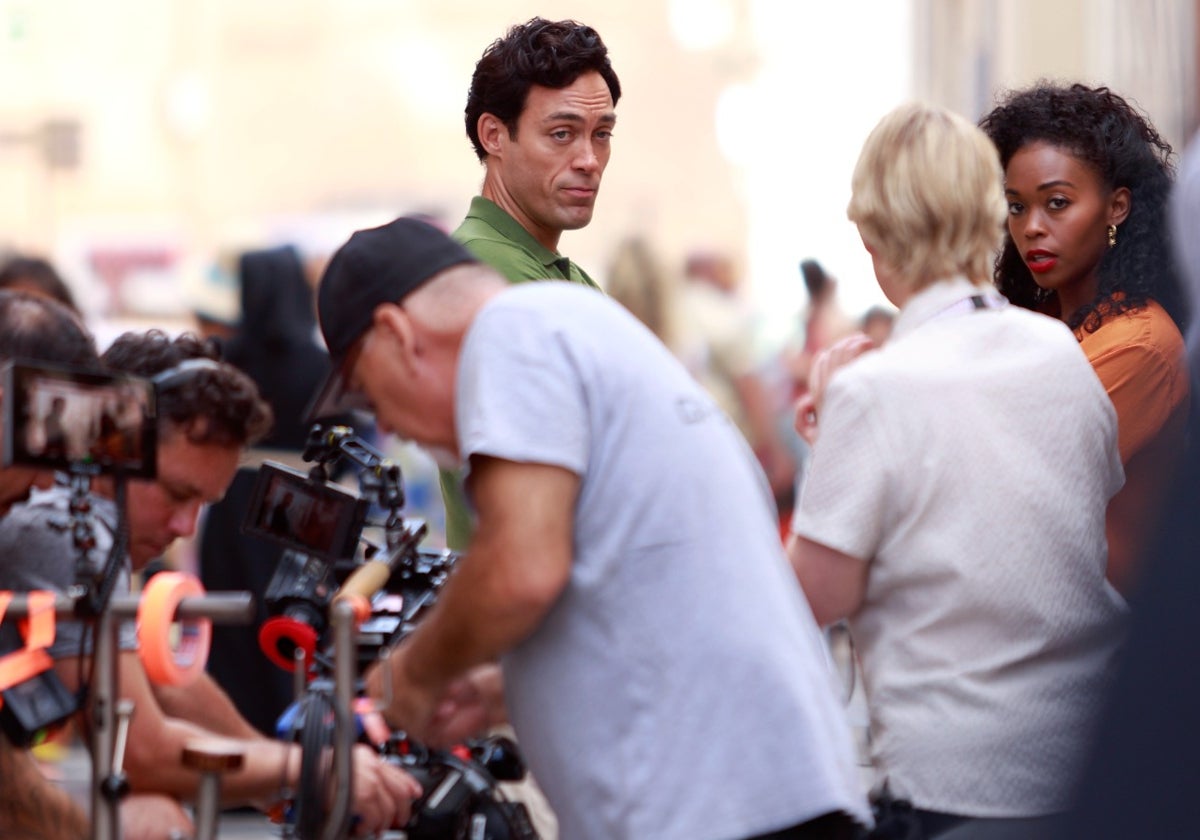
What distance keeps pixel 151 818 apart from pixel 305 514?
68 centimetres

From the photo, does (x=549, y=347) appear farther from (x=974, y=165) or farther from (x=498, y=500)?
(x=974, y=165)

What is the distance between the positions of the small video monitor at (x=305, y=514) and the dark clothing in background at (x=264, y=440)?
274cm

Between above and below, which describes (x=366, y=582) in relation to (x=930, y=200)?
below

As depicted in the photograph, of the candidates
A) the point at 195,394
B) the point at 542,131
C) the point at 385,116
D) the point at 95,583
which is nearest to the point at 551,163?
the point at 542,131

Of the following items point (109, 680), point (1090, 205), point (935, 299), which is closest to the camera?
point (109, 680)

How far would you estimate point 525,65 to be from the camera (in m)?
3.89

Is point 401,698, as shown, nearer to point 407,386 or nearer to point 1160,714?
point 407,386

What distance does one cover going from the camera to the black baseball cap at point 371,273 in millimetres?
2438

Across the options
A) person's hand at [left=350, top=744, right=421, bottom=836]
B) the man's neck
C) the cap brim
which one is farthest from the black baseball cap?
the man's neck

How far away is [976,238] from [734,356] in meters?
8.35

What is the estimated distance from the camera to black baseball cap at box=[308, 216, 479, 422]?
244 centimetres

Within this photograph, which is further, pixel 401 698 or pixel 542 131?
pixel 542 131

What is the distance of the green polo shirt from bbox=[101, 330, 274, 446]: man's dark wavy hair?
0.36m

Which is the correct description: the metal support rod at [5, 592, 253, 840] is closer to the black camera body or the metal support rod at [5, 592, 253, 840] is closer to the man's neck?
the black camera body
